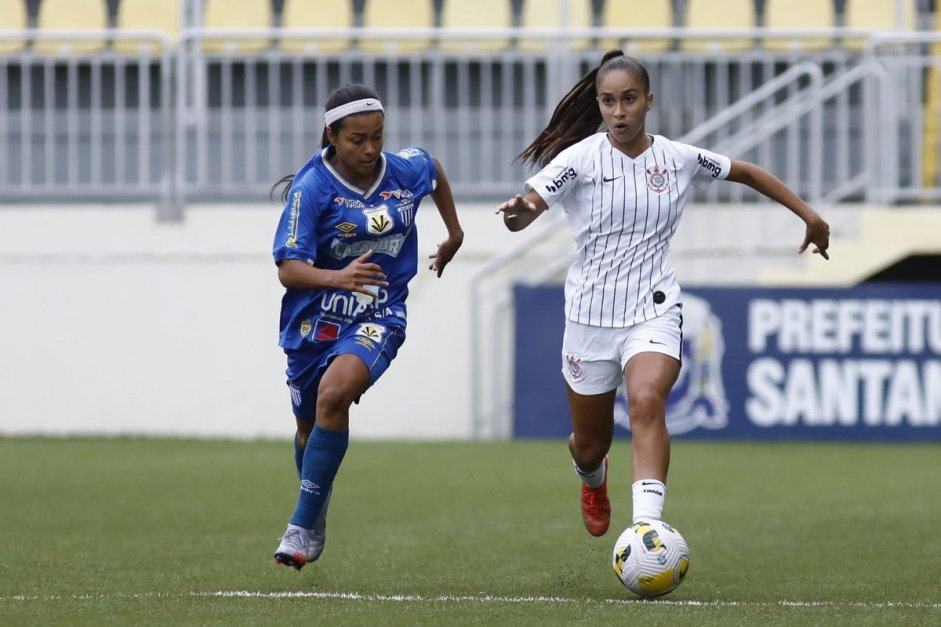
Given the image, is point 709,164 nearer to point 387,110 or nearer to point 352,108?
point 352,108

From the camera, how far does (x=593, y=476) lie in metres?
7.39

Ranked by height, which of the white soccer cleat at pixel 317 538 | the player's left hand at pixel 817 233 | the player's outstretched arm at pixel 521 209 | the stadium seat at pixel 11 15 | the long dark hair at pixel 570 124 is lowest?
the white soccer cleat at pixel 317 538

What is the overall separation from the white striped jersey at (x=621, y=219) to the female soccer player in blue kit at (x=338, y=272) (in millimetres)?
578

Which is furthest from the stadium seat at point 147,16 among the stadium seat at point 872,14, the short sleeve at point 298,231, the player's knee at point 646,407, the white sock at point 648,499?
the white sock at point 648,499

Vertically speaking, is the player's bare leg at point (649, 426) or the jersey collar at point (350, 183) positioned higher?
the jersey collar at point (350, 183)

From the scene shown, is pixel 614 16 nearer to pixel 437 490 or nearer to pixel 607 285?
pixel 437 490

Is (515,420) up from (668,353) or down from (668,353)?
down

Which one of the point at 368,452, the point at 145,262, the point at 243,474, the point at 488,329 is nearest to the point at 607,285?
the point at 243,474

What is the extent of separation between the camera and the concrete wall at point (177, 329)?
1452 centimetres

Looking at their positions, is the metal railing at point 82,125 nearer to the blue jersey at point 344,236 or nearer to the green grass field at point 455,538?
the green grass field at point 455,538

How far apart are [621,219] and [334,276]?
1.13 meters

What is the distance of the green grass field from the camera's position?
19.1 ft

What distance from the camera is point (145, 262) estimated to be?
14.7 m

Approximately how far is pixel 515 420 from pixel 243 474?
10.4 feet
